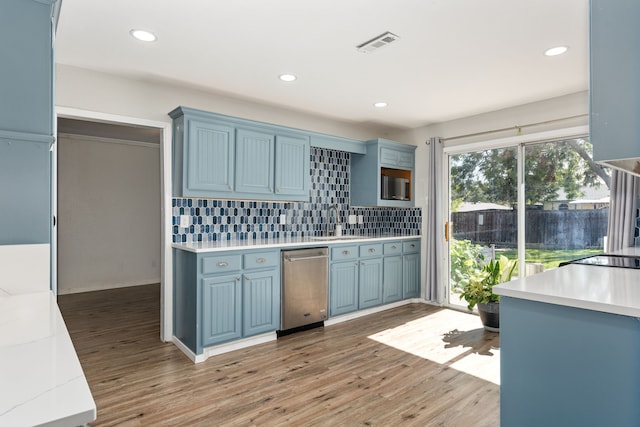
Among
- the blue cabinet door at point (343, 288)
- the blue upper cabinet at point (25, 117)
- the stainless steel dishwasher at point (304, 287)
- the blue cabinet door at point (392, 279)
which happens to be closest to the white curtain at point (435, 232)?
the blue cabinet door at point (392, 279)

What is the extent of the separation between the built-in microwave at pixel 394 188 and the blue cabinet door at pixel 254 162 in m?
1.57

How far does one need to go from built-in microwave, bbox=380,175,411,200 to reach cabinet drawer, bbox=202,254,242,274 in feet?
7.11

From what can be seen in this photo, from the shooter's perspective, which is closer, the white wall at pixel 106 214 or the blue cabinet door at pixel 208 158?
the blue cabinet door at pixel 208 158

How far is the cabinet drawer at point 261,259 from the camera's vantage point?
127 inches

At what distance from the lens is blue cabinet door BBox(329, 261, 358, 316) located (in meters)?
3.91

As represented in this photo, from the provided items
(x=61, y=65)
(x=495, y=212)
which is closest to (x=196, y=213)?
(x=61, y=65)

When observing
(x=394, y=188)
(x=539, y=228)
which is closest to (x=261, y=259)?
(x=394, y=188)

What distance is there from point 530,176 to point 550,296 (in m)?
3.02

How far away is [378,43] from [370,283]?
2630 mm

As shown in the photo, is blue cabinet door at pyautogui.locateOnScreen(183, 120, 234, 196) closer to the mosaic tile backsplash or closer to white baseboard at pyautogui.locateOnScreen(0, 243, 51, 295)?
the mosaic tile backsplash

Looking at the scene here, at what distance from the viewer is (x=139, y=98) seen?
10.7 feet

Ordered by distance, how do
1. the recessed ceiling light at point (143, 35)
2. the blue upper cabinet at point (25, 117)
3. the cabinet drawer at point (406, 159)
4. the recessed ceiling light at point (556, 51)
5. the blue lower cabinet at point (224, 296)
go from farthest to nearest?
the cabinet drawer at point (406, 159) → the blue lower cabinet at point (224, 296) → the recessed ceiling light at point (556, 51) → the recessed ceiling light at point (143, 35) → the blue upper cabinet at point (25, 117)

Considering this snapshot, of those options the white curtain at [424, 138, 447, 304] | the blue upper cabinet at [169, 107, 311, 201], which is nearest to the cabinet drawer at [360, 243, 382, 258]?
the white curtain at [424, 138, 447, 304]

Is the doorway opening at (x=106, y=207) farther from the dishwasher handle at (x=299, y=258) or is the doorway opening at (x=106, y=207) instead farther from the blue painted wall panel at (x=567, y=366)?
the blue painted wall panel at (x=567, y=366)
